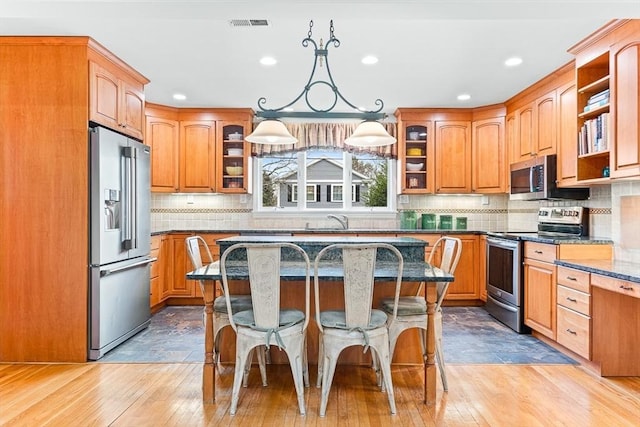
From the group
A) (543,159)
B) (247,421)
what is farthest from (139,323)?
(543,159)

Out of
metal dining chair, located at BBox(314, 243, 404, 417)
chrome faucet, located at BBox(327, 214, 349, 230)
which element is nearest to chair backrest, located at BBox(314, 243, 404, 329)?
metal dining chair, located at BBox(314, 243, 404, 417)

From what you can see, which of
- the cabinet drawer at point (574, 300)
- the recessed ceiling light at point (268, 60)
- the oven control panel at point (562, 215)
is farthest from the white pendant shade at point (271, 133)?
the oven control panel at point (562, 215)

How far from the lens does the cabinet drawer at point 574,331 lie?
2.97 metres

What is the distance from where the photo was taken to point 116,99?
3.61 m

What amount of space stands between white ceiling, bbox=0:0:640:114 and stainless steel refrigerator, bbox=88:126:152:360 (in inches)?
33.5

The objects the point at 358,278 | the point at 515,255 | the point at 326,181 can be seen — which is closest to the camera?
the point at 358,278

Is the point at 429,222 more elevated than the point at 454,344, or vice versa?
the point at 429,222

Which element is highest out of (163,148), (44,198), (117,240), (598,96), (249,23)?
(249,23)

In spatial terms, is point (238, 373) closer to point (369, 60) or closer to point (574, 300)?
point (574, 300)

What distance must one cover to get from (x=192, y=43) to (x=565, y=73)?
11.0 ft

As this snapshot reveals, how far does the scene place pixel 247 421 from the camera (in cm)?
227

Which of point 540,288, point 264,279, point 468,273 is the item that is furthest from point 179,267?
point 540,288

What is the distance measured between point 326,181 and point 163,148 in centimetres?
221

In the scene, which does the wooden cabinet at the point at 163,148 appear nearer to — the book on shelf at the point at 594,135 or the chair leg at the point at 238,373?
the chair leg at the point at 238,373
